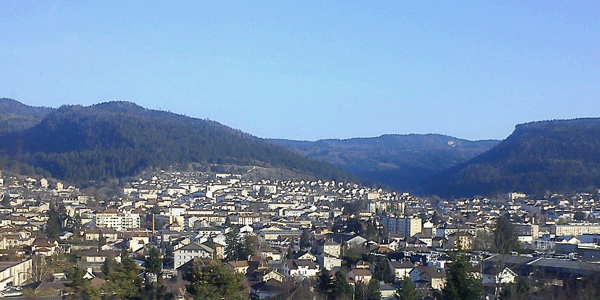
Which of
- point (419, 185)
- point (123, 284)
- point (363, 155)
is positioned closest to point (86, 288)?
point (123, 284)

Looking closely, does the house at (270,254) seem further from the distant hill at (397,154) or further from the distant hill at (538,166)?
the distant hill at (397,154)


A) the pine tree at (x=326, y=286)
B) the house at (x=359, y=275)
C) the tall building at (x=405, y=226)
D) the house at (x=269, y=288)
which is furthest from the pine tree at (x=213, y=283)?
the tall building at (x=405, y=226)

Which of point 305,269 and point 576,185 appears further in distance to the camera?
point 576,185

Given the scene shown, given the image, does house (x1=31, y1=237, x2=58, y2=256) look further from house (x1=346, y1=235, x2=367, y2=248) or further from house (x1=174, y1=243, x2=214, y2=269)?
house (x1=346, y1=235, x2=367, y2=248)

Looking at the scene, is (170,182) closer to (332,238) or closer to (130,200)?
(130,200)

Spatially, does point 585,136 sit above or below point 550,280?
above
